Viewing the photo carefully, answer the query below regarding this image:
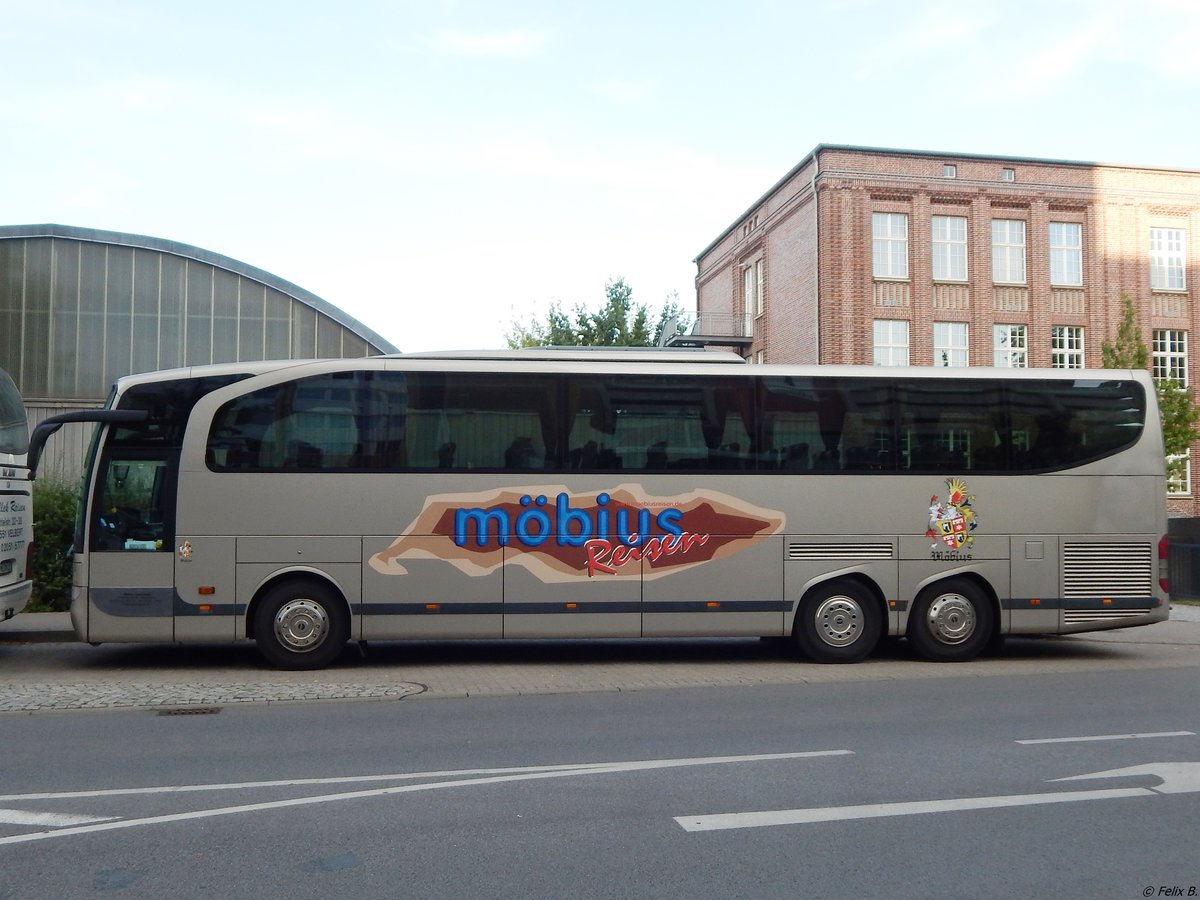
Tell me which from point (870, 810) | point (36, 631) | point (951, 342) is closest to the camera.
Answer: point (870, 810)

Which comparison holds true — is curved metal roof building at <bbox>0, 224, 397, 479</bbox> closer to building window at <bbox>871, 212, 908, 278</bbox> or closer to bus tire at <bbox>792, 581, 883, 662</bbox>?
building window at <bbox>871, 212, 908, 278</bbox>

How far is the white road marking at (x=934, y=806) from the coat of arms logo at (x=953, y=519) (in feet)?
19.9

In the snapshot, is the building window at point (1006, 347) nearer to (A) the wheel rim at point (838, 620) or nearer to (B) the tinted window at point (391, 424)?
(A) the wheel rim at point (838, 620)

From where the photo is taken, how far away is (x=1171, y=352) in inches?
1567

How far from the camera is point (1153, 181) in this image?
3975 cm

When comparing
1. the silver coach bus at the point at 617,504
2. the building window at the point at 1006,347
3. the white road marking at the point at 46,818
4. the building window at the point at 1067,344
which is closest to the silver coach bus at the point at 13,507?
the silver coach bus at the point at 617,504

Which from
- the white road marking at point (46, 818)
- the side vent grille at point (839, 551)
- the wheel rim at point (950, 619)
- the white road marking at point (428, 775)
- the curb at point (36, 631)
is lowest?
the curb at point (36, 631)

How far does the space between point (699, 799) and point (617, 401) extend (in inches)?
271

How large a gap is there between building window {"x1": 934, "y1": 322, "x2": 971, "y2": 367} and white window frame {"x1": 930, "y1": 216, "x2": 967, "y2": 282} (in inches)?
58.2

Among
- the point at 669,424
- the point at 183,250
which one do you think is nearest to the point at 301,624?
the point at 669,424

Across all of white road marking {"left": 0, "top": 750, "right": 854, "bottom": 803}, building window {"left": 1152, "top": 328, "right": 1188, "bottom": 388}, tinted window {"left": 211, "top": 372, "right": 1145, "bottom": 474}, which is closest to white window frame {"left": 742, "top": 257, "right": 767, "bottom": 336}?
building window {"left": 1152, "top": 328, "right": 1188, "bottom": 388}

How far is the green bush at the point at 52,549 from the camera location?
1775 cm

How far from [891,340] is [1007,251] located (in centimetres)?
513

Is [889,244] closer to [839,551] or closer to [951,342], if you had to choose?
[951,342]
